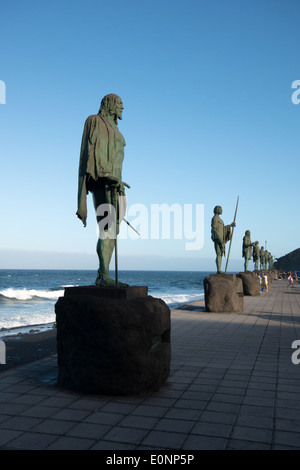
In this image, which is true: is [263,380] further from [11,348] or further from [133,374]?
[11,348]

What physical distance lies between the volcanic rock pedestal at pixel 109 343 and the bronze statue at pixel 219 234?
919 centimetres

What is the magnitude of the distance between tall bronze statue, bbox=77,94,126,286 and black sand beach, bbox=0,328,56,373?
2.37 metres

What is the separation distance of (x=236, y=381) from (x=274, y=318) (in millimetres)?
6850

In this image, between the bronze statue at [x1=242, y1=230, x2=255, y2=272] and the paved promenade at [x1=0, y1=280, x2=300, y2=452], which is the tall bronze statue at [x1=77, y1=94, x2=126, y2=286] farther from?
the bronze statue at [x1=242, y1=230, x2=255, y2=272]

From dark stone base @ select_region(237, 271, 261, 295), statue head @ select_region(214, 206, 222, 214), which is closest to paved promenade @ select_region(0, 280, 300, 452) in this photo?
statue head @ select_region(214, 206, 222, 214)

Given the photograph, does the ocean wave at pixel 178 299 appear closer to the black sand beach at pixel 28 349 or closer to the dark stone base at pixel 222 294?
the dark stone base at pixel 222 294

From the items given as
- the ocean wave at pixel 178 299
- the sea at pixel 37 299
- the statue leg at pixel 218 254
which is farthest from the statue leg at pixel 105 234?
the ocean wave at pixel 178 299

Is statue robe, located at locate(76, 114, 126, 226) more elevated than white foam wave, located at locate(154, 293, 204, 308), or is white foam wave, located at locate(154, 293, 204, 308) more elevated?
statue robe, located at locate(76, 114, 126, 226)

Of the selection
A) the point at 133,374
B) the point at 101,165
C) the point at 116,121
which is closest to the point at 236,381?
the point at 133,374

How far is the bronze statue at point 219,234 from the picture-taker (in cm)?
1319

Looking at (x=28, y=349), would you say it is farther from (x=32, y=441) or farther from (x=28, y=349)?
(x=32, y=441)

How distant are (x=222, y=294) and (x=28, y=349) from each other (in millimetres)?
6269

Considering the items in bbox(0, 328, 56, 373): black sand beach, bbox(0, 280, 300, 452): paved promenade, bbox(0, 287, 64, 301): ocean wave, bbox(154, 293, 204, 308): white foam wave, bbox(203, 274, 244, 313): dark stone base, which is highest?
bbox(203, 274, 244, 313): dark stone base

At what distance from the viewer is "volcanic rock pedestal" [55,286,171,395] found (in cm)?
398
